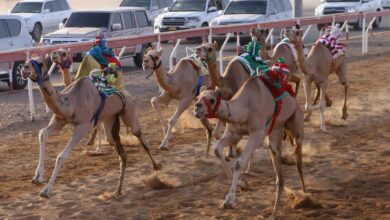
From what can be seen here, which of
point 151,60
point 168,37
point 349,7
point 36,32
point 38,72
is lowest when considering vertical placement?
point 36,32

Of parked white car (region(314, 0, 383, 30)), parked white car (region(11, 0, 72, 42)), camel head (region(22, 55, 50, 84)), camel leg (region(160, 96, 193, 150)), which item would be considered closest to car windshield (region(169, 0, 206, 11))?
parked white car (region(11, 0, 72, 42))

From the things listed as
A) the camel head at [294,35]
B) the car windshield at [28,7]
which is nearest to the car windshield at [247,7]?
the car windshield at [28,7]

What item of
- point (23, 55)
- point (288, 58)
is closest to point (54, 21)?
point (23, 55)

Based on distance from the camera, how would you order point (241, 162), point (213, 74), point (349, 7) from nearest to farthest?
point (241, 162)
point (213, 74)
point (349, 7)

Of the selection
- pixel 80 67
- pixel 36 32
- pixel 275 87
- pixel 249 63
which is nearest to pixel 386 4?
pixel 36 32

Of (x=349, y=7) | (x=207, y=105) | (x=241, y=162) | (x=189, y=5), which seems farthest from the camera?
(x=349, y=7)

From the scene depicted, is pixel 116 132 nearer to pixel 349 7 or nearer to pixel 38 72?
pixel 38 72

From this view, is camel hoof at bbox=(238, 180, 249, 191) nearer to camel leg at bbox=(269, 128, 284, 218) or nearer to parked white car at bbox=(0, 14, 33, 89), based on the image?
camel leg at bbox=(269, 128, 284, 218)

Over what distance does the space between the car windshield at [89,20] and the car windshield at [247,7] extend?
24.0ft

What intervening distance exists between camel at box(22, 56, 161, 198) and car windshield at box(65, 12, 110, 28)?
1431 centimetres

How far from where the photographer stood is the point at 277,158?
30.3ft

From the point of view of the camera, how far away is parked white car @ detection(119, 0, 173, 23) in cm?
3391

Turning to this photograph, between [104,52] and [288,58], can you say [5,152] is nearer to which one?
[104,52]

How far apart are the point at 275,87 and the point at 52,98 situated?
2.53 metres
